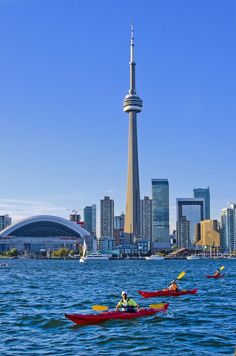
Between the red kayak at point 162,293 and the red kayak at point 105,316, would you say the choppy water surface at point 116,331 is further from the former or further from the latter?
the red kayak at point 162,293

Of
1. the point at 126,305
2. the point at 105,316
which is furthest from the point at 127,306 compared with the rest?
the point at 105,316

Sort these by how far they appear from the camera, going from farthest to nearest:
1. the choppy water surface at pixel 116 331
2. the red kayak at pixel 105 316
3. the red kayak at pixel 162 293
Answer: the red kayak at pixel 162 293 → the red kayak at pixel 105 316 → the choppy water surface at pixel 116 331

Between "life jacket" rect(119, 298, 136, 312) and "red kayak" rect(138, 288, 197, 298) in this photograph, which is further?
"red kayak" rect(138, 288, 197, 298)

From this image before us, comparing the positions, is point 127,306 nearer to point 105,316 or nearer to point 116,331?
point 105,316

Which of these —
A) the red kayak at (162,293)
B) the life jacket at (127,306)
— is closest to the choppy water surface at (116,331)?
the life jacket at (127,306)

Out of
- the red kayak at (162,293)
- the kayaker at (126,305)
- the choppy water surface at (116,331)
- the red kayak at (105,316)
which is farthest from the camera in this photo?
the red kayak at (162,293)

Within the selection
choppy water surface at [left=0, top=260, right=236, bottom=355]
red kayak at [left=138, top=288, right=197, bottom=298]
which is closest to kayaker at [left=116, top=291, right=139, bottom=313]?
choppy water surface at [left=0, top=260, right=236, bottom=355]

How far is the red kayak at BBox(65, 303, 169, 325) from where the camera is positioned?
29.5 meters

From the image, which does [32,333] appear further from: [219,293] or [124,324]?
[219,293]

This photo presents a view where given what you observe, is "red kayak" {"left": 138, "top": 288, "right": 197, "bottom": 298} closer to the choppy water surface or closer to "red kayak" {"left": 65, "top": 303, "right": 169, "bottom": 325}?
the choppy water surface

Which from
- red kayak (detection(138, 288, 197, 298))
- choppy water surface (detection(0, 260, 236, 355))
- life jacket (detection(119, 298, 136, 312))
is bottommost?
choppy water surface (detection(0, 260, 236, 355))

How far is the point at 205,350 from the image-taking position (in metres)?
23.6

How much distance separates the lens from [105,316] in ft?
101

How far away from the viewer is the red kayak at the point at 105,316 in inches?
1161
